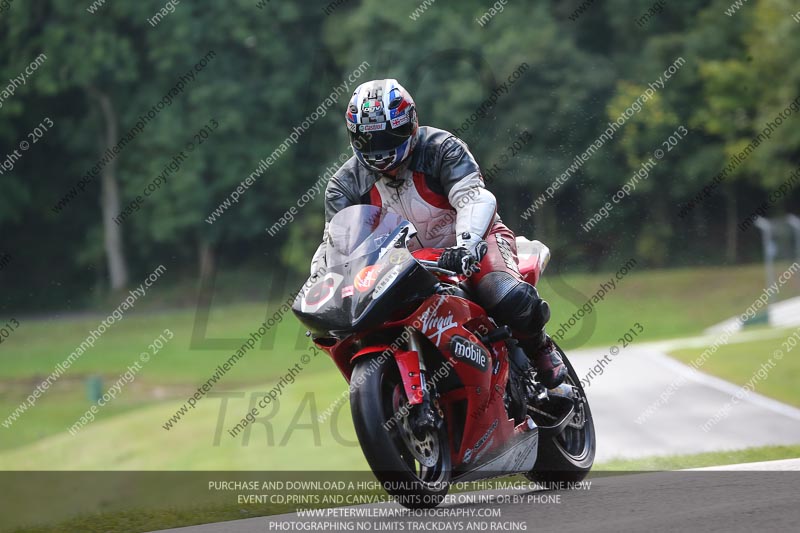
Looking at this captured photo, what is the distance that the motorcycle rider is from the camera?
6.99m

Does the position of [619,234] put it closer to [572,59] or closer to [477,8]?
[572,59]

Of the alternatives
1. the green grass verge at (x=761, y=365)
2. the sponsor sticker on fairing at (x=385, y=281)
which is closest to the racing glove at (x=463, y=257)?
the sponsor sticker on fairing at (x=385, y=281)

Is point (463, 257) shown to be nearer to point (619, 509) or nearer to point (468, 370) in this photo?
point (468, 370)

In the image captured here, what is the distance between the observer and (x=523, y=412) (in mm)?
7480

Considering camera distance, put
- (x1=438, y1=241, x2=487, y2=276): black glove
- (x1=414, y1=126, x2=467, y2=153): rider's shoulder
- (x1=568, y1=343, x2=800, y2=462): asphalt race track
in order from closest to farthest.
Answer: (x1=438, y1=241, x2=487, y2=276): black glove
(x1=414, y1=126, x2=467, y2=153): rider's shoulder
(x1=568, y1=343, x2=800, y2=462): asphalt race track

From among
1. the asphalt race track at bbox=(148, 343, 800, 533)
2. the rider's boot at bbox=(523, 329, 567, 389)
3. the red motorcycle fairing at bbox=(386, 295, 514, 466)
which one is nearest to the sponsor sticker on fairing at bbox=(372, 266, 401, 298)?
the red motorcycle fairing at bbox=(386, 295, 514, 466)

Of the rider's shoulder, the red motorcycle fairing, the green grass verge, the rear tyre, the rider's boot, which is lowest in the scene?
the green grass verge

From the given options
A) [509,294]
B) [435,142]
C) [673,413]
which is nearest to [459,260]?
[509,294]

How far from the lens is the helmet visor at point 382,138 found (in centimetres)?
699

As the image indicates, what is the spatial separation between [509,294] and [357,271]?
113 centimetres

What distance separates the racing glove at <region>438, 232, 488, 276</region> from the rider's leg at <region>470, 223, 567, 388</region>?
0.40 meters

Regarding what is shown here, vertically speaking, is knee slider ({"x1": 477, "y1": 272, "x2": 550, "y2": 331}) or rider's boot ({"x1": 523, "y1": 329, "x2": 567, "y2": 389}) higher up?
knee slider ({"x1": 477, "y1": 272, "x2": 550, "y2": 331})

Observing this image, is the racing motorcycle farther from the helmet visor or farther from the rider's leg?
the helmet visor

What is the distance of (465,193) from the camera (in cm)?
716
